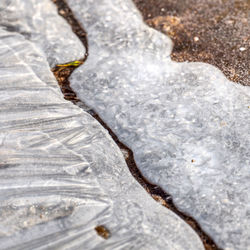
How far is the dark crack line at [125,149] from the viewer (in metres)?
1.37

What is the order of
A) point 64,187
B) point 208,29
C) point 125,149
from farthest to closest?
point 208,29 → point 125,149 → point 64,187

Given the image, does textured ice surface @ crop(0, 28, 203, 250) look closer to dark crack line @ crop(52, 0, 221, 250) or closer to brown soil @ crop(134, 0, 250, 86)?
dark crack line @ crop(52, 0, 221, 250)

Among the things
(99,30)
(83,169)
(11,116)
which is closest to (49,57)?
(99,30)

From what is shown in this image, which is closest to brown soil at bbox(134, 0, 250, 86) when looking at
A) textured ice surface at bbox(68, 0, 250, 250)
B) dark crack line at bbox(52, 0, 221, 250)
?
textured ice surface at bbox(68, 0, 250, 250)

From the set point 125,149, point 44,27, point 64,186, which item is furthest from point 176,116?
point 44,27

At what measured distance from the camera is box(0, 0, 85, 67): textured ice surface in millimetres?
1946

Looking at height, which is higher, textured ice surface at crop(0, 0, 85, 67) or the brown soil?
→ the brown soil

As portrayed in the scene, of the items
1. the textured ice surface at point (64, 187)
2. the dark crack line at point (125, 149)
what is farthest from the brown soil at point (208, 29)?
the textured ice surface at point (64, 187)

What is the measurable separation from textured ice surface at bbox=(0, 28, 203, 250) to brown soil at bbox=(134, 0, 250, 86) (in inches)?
24.8

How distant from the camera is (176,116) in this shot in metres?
1.64

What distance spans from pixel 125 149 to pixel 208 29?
807 millimetres

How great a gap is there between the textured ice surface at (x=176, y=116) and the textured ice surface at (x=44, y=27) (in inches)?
3.6

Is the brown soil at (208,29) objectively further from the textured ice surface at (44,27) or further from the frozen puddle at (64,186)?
the frozen puddle at (64,186)

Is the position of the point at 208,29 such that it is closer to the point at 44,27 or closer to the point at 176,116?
the point at 176,116
